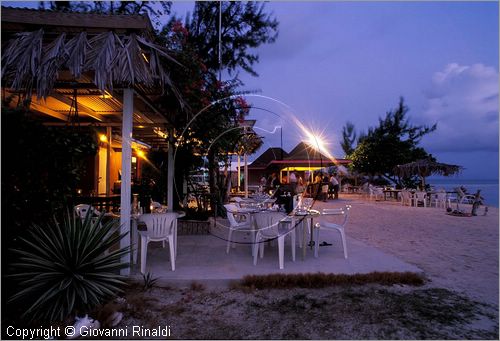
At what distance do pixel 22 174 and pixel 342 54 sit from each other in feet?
39.2

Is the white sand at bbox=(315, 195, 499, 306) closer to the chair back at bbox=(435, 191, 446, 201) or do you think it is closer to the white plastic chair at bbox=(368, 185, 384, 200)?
the chair back at bbox=(435, 191, 446, 201)

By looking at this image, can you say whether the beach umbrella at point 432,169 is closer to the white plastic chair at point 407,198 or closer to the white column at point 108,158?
the white plastic chair at point 407,198

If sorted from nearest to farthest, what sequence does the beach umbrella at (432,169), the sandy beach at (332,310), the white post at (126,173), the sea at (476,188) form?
the sandy beach at (332,310) → the white post at (126,173) → the beach umbrella at (432,169) → the sea at (476,188)

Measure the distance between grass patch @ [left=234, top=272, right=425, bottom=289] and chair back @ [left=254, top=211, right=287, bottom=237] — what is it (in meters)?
0.78

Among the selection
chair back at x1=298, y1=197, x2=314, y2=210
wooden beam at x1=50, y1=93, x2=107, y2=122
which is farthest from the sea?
wooden beam at x1=50, y1=93, x2=107, y2=122

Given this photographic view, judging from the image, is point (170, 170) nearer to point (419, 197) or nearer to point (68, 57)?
point (68, 57)

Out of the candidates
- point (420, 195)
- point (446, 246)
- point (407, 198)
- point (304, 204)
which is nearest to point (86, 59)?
point (304, 204)

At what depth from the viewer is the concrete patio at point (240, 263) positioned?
4.45 metres

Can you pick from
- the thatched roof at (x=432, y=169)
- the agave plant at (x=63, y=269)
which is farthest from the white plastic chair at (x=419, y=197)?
the agave plant at (x=63, y=269)

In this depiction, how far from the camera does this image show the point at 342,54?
1277cm

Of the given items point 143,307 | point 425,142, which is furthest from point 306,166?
point 143,307

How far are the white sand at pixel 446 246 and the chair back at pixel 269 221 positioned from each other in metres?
2.23

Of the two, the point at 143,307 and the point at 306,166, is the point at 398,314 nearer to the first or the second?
the point at 143,307

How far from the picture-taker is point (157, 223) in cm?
471
